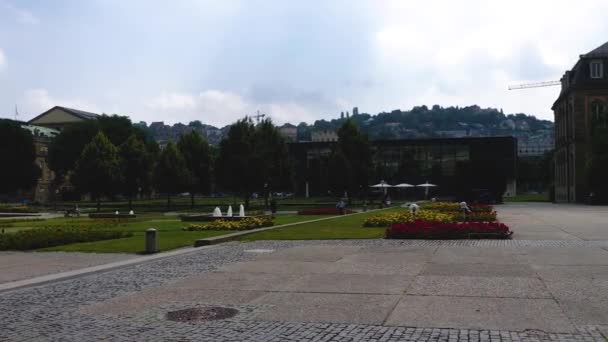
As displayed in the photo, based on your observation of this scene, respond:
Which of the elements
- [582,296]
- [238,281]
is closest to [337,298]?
[238,281]

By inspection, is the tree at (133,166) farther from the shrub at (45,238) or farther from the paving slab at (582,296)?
the paving slab at (582,296)

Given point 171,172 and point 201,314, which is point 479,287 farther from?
point 171,172

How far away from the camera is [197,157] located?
76500mm

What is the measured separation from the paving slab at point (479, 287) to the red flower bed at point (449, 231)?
32.7 feet

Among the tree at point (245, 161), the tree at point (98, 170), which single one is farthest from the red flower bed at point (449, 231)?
the tree at point (98, 170)

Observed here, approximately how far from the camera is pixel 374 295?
11.0 metres

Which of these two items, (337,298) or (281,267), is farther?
(281,267)

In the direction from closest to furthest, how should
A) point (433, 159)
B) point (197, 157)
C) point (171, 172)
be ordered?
point (171, 172) < point (197, 157) < point (433, 159)

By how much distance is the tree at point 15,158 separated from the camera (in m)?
83.6

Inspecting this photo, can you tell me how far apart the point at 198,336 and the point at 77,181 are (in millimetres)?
62137

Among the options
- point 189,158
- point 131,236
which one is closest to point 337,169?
point 189,158

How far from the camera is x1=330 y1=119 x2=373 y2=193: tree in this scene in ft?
240

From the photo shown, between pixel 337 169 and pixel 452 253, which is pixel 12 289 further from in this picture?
pixel 337 169

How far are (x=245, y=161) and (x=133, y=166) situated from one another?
16.4m
